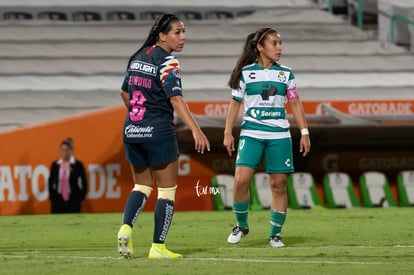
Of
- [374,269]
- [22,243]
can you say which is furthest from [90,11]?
[374,269]

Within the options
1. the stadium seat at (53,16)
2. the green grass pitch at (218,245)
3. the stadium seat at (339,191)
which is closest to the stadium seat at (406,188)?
the stadium seat at (339,191)

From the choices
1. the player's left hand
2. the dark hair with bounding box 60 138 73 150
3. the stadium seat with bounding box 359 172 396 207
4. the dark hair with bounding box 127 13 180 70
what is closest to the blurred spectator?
the dark hair with bounding box 60 138 73 150

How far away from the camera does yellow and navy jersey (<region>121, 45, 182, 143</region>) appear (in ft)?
31.7

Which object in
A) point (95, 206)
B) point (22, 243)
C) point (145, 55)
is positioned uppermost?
point (145, 55)

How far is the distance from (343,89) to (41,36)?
261 inches

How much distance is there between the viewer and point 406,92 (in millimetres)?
23141

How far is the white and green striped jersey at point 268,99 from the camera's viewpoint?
11266mm

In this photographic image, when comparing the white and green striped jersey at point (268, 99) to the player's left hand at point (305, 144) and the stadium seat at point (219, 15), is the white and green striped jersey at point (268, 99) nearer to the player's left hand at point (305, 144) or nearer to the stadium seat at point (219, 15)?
the player's left hand at point (305, 144)

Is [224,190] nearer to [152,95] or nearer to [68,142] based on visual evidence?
[68,142]

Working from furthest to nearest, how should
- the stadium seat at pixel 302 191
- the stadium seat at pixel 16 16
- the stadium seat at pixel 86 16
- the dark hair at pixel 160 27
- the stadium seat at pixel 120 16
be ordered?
the stadium seat at pixel 120 16, the stadium seat at pixel 86 16, the stadium seat at pixel 16 16, the stadium seat at pixel 302 191, the dark hair at pixel 160 27

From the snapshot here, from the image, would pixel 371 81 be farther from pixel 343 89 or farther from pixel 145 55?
pixel 145 55

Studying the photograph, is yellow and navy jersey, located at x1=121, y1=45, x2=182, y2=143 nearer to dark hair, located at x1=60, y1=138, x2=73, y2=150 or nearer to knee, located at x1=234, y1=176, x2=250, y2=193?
knee, located at x1=234, y1=176, x2=250, y2=193

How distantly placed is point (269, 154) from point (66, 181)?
26.8 feet

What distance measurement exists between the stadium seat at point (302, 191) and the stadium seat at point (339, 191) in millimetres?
255
